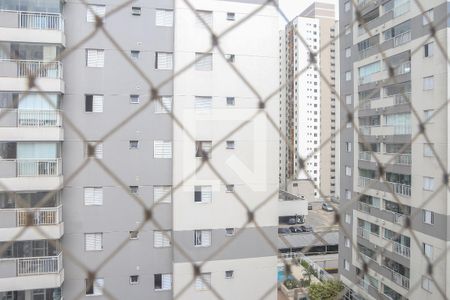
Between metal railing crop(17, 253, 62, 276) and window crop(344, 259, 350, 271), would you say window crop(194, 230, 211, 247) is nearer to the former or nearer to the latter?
metal railing crop(17, 253, 62, 276)

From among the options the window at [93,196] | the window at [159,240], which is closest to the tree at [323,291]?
the window at [159,240]

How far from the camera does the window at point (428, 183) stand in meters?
3.01

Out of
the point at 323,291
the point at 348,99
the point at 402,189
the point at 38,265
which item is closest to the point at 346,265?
the point at 323,291

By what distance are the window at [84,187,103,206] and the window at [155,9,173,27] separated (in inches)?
45.9

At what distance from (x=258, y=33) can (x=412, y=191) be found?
1812 millimetres

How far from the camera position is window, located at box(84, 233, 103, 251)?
2562 millimetres

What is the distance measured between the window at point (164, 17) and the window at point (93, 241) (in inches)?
57.4

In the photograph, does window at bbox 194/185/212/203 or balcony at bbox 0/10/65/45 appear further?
window at bbox 194/185/212/203

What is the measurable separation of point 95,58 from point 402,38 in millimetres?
2461

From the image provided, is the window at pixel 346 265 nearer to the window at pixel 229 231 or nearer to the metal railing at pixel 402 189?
the metal railing at pixel 402 189

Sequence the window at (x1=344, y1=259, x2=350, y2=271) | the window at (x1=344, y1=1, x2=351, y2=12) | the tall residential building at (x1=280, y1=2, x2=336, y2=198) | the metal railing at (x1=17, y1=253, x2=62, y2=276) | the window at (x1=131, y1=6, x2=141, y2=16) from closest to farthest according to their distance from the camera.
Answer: the metal railing at (x1=17, y1=253, x2=62, y2=276)
the window at (x1=131, y1=6, x2=141, y2=16)
the window at (x1=344, y1=1, x2=351, y2=12)
the window at (x1=344, y1=259, x2=350, y2=271)
the tall residential building at (x1=280, y1=2, x2=336, y2=198)

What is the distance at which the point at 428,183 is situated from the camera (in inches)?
120

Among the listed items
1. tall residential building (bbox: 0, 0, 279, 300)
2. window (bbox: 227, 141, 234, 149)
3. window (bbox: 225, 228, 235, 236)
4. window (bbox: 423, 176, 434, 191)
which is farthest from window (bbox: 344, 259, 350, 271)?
window (bbox: 227, 141, 234, 149)

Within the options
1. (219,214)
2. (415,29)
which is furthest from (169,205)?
(415,29)
